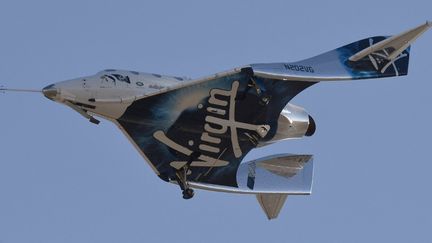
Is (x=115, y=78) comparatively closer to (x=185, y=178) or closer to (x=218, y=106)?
(x=218, y=106)

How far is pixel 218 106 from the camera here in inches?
2761

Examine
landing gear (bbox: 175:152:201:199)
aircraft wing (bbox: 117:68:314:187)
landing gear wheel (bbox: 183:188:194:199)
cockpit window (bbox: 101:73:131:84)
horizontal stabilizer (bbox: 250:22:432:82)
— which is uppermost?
cockpit window (bbox: 101:73:131:84)

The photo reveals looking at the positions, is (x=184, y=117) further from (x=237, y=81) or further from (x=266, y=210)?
(x=266, y=210)

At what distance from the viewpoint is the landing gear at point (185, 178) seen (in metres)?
73.1

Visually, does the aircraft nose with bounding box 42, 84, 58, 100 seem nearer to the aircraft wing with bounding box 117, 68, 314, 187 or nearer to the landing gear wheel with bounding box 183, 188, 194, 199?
the aircraft wing with bounding box 117, 68, 314, 187

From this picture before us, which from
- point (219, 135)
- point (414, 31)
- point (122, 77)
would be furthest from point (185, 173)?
point (414, 31)

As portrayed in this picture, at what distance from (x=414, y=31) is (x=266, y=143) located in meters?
10.2

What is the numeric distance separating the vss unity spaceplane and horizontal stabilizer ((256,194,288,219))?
95.2 inches

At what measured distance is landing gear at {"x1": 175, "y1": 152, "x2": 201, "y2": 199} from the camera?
73.1 m

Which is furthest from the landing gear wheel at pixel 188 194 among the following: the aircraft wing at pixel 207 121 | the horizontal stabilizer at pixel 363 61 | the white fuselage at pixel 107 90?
the horizontal stabilizer at pixel 363 61

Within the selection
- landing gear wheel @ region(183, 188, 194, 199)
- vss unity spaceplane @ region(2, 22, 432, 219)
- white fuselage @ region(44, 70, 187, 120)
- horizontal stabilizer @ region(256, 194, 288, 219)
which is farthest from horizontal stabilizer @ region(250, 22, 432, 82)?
horizontal stabilizer @ region(256, 194, 288, 219)

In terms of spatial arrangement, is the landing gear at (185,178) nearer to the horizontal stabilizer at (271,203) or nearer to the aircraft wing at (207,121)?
the aircraft wing at (207,121)

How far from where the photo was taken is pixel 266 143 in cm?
7381

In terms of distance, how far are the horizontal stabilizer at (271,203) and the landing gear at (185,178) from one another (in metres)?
6.90
